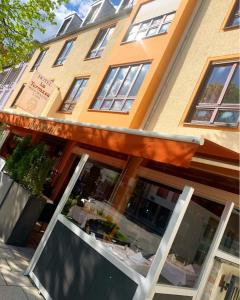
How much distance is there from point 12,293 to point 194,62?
352 inches

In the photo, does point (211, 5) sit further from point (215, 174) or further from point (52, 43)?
point (52, 43)

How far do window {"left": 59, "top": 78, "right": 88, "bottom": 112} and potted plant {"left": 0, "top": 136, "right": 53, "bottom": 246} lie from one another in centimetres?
957

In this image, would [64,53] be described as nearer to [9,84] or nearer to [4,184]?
[9,84]

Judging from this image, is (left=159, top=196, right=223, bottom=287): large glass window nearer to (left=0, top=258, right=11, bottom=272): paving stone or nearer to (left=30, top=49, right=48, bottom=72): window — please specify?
(left=0, top=258, right=11, bottom=272): paving stone

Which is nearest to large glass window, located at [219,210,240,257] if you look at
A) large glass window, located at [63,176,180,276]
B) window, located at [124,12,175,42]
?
large glass window, located at [63,176,180,276]

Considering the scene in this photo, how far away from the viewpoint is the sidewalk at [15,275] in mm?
6230

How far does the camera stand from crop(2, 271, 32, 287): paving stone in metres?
6.69

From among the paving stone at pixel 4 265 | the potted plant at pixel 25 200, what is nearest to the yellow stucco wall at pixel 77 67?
the potted plant at pixel 25 200

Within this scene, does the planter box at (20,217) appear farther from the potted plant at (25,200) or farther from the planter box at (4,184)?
the planter box at (4,184)

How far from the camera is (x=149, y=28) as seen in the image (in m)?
15.5

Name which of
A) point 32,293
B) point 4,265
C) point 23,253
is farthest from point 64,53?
point 32,293

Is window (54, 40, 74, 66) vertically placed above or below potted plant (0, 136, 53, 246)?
above

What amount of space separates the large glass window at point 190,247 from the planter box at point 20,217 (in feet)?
14.3

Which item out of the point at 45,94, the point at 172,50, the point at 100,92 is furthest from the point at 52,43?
the point at 172,50
